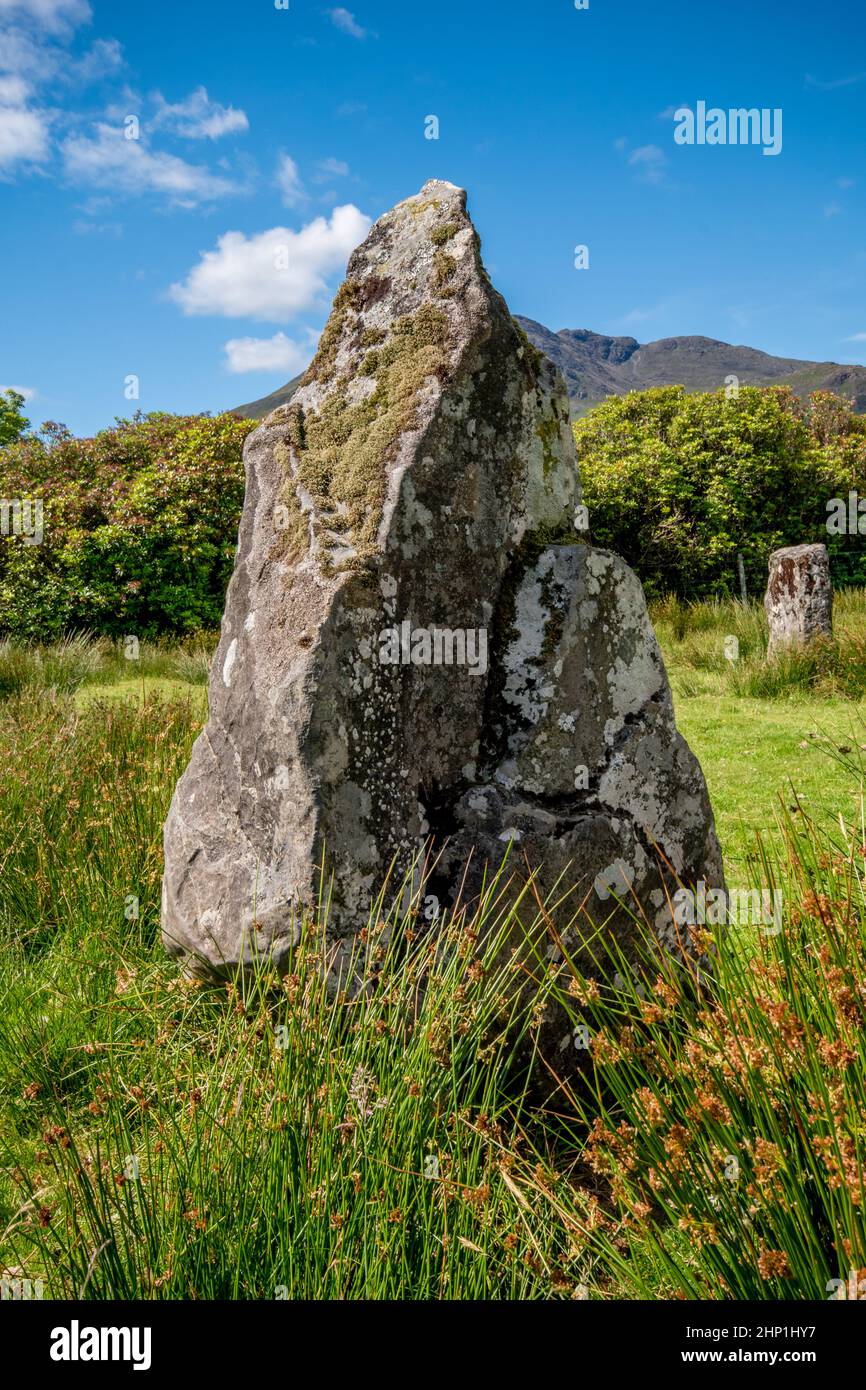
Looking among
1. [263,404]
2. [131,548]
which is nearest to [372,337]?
[131,548]

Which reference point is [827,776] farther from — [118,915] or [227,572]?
[227,572]

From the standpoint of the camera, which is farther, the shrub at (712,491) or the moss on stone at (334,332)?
the shrub at (712,491)

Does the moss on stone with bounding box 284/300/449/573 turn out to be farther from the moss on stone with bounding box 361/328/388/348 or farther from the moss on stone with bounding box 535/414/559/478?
the moss on stone with bounding box 535/414/559/478

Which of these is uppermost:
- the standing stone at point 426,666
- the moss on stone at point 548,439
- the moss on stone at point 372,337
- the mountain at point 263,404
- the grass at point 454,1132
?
the mountain at point 263,404

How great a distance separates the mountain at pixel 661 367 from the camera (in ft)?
244

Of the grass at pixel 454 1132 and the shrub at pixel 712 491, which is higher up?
the shrub at pixel 712 491

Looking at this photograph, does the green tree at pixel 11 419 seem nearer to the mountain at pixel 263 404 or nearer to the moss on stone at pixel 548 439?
the moss on stone at pixel 548 439

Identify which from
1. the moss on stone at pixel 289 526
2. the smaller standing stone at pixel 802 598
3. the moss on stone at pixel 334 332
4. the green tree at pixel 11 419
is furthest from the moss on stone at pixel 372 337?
the green tree at pixel 11 419

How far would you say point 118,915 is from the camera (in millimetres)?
3973

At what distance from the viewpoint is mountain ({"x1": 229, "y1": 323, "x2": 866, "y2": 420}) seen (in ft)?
244

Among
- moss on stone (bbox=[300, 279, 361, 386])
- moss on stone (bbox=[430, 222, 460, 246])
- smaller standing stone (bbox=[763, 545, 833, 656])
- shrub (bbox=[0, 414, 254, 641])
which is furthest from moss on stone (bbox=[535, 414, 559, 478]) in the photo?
shrub (bbox=[0, 414, 254, 641])

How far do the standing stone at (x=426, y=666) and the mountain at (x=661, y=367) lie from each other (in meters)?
69.2

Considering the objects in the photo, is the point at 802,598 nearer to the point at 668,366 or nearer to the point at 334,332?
the point at 334,332

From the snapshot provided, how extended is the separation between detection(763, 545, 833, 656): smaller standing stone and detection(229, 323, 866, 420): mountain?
201 ft
